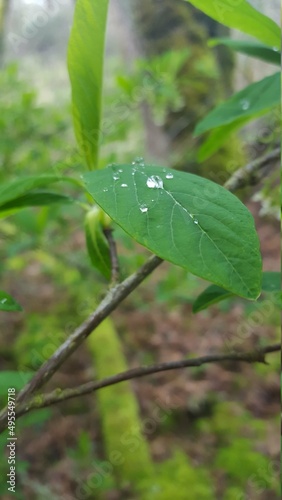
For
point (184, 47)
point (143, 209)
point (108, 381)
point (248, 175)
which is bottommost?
point (108, 381)

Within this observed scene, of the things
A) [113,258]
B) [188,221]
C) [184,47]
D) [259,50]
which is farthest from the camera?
[184,47]

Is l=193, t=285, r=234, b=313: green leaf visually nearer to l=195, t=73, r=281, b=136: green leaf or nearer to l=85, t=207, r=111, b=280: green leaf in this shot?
l=85, t=207, r=111, b=280: green leaf

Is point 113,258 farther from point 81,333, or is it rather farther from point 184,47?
point 184,47

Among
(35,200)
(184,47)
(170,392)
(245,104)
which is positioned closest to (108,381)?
(35,200)

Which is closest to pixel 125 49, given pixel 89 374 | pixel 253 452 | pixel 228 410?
pixel 89 374

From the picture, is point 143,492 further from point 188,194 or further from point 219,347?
point 188,194

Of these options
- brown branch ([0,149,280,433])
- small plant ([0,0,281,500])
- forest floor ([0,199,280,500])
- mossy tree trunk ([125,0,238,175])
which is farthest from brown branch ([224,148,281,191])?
mossy tree trunk ([125,0,238,175])

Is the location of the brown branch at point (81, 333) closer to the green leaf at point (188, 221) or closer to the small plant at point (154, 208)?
the small plant at point (154, 208)
